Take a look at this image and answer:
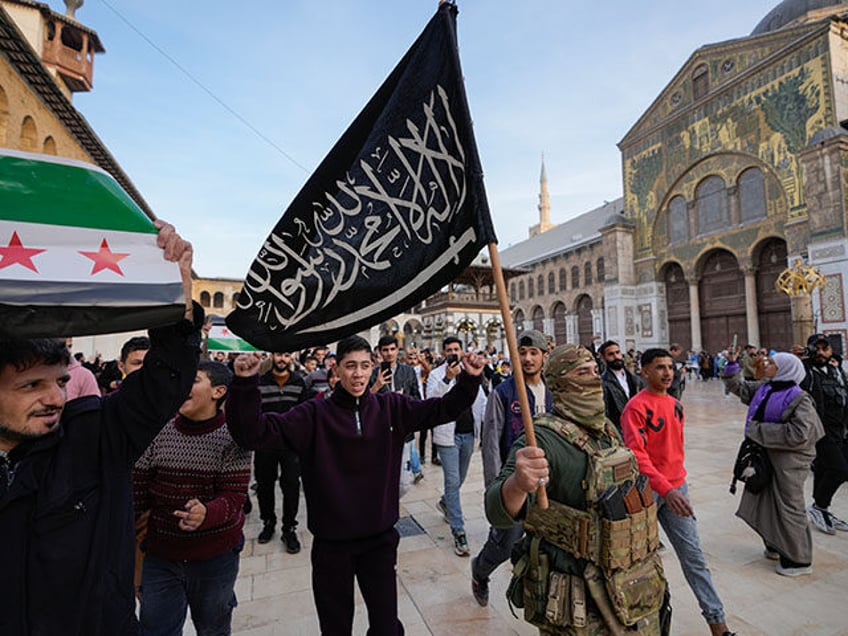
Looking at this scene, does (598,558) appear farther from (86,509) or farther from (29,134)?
(29,134)

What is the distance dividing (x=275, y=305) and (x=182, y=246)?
65cm

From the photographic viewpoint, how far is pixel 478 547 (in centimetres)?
417

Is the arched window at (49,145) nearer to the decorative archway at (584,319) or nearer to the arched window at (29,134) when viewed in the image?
the arched window at (29,134)

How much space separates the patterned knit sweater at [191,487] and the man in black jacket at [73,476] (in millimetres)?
666

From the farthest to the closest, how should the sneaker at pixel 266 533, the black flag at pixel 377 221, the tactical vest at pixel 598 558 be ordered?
1. the sneaker at pixel 266 533
2. the black flag at pixel 377 221
3. the tactical vest at pixel 598 558

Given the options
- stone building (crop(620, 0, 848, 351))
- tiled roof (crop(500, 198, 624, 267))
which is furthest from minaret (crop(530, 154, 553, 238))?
stone building (crop(620, 0, 848, 351))

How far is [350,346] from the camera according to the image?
2404 mm

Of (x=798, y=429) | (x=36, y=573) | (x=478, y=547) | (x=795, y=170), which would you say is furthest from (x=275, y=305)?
(x=795, y=170)

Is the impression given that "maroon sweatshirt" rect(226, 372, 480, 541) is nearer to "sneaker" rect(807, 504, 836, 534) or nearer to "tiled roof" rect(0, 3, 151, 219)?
"sneaker" rect(807, 504, 836, 534)

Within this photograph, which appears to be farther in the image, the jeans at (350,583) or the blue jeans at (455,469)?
the blue jeans at (455,469)

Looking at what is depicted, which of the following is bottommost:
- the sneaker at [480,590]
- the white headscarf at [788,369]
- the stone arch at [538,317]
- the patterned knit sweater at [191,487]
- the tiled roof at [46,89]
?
the sneaker at [480,590]

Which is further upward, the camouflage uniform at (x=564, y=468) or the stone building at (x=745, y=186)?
the stone building at (x=745, y=186)

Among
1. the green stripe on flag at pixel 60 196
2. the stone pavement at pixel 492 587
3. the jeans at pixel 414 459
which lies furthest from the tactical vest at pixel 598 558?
the jeans at pixel 414 459

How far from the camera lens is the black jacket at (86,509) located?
4.01ft
